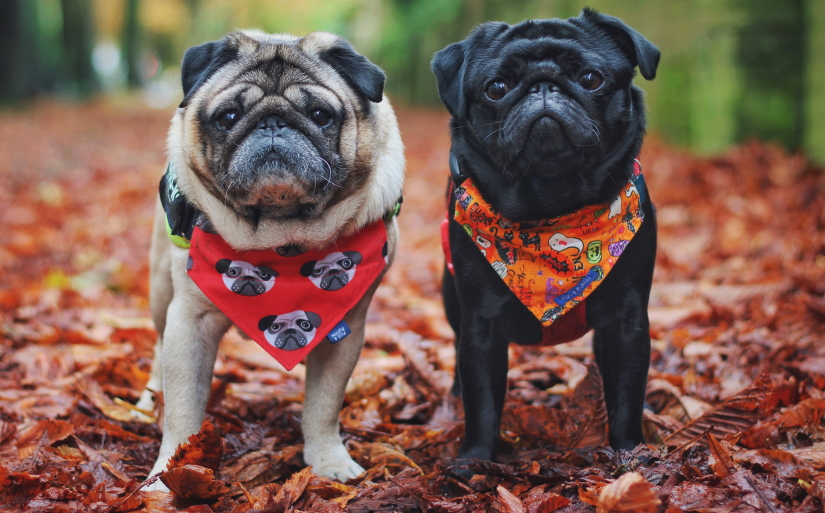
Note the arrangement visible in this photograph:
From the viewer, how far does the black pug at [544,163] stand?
2.37 meters

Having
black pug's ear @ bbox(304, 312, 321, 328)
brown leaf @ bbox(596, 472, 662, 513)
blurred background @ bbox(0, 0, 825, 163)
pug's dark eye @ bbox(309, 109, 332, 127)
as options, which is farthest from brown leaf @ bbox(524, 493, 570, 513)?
blurred background @ bbox(0, 0, 825, 163)

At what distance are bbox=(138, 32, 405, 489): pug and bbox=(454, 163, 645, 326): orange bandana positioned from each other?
51 centimetres

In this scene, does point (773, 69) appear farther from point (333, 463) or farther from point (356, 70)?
point (333, 463)

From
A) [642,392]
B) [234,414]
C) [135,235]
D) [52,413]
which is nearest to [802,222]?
[642,392]

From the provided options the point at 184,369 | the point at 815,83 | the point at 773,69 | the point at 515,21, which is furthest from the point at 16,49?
the point at 184,369

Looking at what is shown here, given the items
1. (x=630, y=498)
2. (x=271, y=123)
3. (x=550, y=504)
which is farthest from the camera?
(x=271, y=123)

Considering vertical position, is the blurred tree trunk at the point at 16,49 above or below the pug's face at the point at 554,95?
below

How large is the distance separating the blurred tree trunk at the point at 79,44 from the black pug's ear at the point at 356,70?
27.5 m

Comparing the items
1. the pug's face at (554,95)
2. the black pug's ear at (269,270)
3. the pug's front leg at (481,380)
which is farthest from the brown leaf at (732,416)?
the black pug's ear at (269,270)

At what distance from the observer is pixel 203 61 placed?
2818 millimetres

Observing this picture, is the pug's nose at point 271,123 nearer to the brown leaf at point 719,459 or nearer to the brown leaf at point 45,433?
the brown leaf at point 45,433

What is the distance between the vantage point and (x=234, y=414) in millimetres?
3275

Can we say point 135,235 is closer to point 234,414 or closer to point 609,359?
point 234,414

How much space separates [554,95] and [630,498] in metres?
1.26
